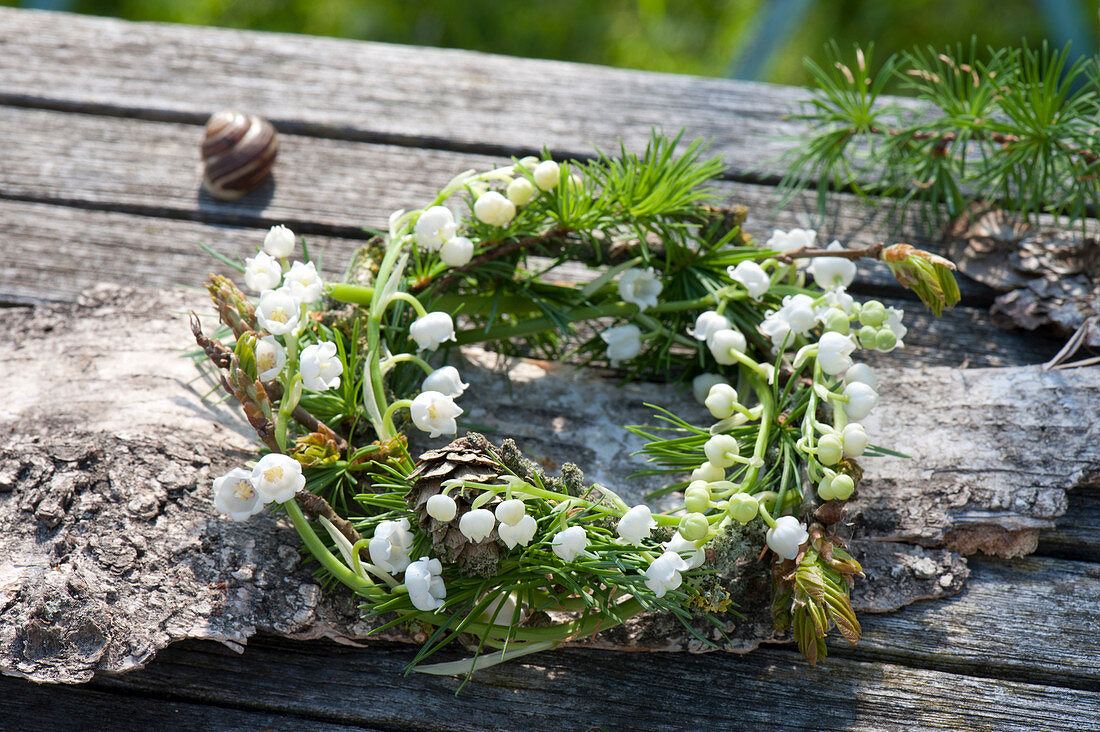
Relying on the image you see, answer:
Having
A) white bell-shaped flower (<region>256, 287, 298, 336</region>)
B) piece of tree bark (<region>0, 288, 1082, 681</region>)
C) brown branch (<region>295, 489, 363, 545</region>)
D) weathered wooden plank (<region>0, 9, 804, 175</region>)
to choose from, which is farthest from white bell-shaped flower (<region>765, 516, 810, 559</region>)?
weathered wooden plank (<region>0, 9, 804, 175</region>)

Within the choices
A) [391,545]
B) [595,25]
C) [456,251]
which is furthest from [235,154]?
[595,25]

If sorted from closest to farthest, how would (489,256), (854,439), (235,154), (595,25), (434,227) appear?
(854,439)
(434,227)
(489,256)
(235,154)
(595,25)

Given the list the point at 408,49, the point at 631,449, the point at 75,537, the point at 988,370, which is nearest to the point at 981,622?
the point at 988,370

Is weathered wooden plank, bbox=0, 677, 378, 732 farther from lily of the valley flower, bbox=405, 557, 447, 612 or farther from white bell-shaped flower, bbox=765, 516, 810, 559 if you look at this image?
white bell-shaped flower, bbox=765, 516, 810, 559

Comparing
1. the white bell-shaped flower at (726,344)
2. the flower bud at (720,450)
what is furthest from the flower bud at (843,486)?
the white bell-shaped flower at (726,344)

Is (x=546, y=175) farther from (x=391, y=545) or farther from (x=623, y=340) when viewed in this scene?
(x=391, y=545)

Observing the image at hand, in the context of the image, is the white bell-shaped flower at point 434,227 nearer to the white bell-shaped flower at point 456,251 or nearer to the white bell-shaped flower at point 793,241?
the white bell-shaped flower at point 456,251

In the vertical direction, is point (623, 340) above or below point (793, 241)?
below

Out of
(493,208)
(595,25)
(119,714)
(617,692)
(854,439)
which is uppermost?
(595,25)
